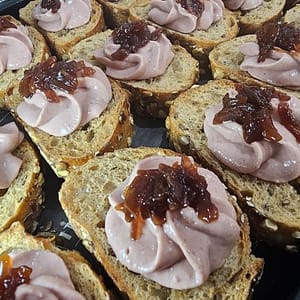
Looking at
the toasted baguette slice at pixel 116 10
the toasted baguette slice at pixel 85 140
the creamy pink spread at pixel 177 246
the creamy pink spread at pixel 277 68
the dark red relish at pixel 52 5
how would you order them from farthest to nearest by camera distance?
the toasted baguette slice at pixel 116 10 → the dark red relish at pixel 52 5 → the creamy pink spread at pixel 277 68 → the toasted baguette slice at pixel 85 140 → the creamy pink spread at pixel 177 246

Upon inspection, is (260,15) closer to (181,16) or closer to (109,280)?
(181,16)

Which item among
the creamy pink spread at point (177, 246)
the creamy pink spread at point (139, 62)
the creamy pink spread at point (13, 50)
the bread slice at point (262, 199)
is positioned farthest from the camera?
the creamy pink spread at point (13, 50)

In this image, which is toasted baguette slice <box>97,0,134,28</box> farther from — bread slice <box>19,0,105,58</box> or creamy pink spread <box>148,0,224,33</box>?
creamy pink spread <box>148,0,224,33</box>

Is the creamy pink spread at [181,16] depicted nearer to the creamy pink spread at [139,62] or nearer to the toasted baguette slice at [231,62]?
the toasted baguette slice at [231,62]

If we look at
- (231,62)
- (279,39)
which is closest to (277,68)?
(279,39)

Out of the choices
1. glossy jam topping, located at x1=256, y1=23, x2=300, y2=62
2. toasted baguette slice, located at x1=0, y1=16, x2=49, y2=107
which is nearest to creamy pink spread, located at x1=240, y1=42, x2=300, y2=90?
glossy jam topping, located at x1=256, y1=23, x2=300, y2=62

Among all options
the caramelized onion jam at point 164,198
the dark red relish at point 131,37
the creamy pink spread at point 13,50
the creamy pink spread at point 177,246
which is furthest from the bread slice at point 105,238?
the creamy pink spread at point 13,50

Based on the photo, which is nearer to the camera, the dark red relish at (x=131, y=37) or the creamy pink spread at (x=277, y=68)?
the creamy pink spread at (x=277, y=68)
